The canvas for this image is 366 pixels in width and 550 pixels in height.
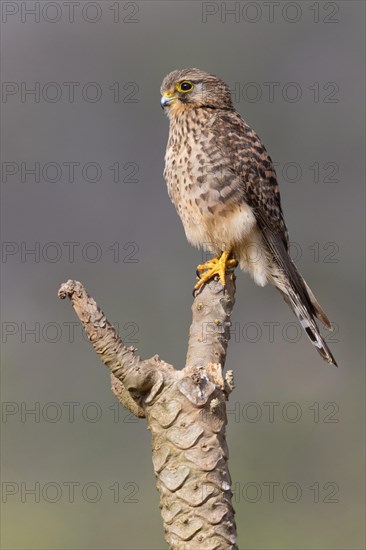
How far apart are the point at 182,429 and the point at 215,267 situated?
3.57 feet

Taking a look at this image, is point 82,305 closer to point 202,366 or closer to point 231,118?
point 202,366

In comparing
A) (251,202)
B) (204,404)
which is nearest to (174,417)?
(204,404)

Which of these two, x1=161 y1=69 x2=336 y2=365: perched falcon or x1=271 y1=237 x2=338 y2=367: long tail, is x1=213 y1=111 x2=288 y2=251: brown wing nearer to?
x1=161 y1=69 x2=336 y2=365: perched falcon

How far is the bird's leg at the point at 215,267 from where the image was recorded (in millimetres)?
2250

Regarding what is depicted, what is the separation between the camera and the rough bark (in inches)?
51.0

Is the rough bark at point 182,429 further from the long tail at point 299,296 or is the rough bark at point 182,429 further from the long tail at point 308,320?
the long tail at point 299,296

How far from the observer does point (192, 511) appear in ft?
4.25

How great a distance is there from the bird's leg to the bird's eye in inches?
24.1

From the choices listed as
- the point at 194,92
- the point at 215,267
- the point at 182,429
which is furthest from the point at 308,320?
the point at 182,429

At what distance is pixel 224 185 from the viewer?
2744mm

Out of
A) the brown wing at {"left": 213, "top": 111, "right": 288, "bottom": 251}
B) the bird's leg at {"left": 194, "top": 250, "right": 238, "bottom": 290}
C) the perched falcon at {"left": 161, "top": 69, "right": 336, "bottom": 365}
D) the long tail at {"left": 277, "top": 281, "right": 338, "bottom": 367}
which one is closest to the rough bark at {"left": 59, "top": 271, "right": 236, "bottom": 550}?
the bird's leg at {"left": 194, "top": 250, "right": 238, "bottom": 290}

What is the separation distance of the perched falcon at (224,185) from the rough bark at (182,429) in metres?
1.26

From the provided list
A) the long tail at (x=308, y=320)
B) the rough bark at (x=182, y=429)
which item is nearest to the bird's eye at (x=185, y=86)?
the long tail at (x=308, y=320)

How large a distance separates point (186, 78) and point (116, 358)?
1.64 m
